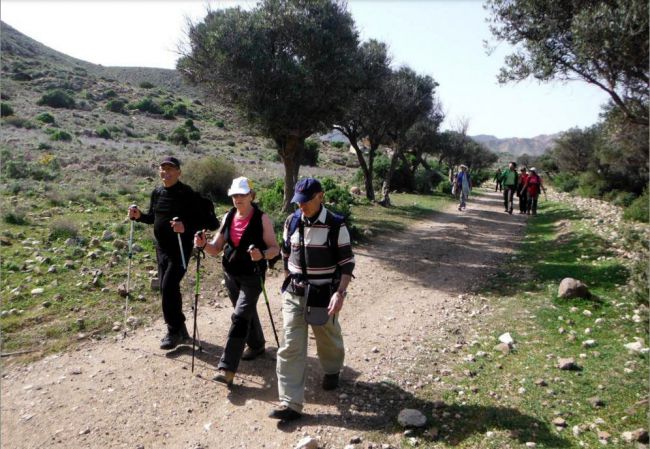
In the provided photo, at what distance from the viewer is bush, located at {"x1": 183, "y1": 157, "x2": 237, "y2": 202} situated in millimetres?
17562

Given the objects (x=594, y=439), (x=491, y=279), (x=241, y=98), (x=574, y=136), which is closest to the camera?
(x=594, y=439)

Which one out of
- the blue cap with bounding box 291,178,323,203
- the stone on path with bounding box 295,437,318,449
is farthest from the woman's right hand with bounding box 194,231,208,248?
the stone on path with bounding box 295,437,318,449

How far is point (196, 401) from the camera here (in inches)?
190

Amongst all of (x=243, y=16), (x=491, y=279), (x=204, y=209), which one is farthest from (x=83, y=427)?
(x=243, y=16)

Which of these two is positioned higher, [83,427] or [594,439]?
[594,439]

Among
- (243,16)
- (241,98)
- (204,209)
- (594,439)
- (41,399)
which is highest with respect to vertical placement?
(243,16)

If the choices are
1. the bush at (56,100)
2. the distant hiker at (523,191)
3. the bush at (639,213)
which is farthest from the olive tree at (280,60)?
the bush at (56,100)

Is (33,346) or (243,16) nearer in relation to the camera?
(33,346)

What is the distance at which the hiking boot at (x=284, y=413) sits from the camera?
4383mm

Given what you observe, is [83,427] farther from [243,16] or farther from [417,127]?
[417,127]

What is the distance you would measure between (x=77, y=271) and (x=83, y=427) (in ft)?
15.7

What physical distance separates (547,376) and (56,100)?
167 ft

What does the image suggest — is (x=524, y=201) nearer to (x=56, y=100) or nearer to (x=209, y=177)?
(x=209, y=177)

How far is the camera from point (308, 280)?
449 cm
